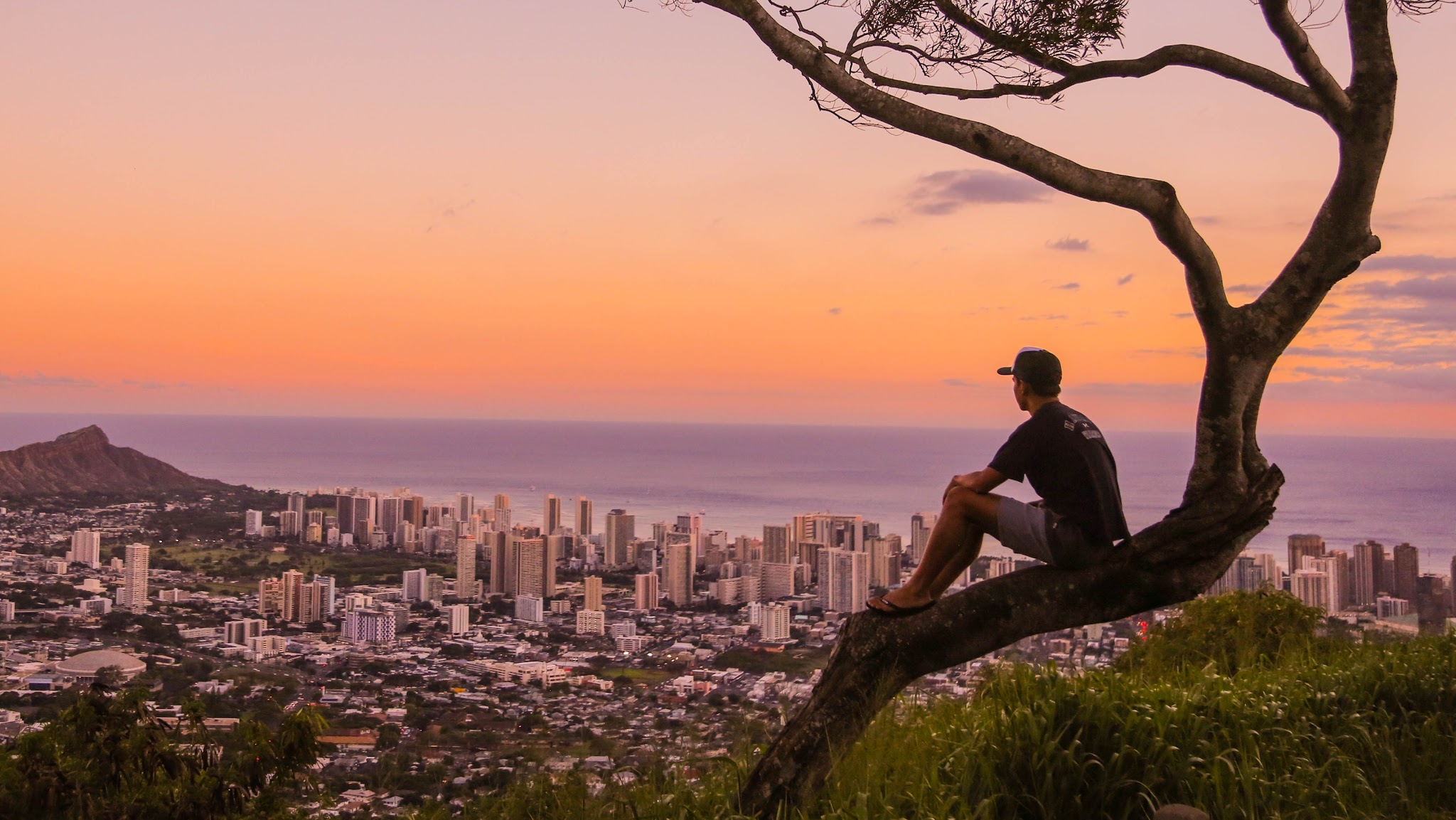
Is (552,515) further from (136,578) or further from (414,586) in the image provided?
(136,578)

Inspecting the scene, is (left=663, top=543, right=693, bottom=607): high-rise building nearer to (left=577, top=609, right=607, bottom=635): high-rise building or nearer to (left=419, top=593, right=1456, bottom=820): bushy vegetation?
(left=577, top=609, right=607, bottom=635): high-rise building

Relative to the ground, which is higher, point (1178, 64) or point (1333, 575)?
point (1178, 64)

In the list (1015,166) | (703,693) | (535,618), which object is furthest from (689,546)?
(1015,166)

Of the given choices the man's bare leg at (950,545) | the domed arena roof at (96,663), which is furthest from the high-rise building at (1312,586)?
the domed arena roof at (96,663)

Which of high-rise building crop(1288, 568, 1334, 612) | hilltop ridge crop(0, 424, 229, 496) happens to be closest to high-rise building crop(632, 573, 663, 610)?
high-rise building crop(1288, 568, 1334, 612)

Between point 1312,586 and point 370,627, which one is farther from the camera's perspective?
point 370,627

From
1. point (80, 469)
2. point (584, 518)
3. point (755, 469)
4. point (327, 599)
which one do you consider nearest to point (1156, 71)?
point (327, 599)
